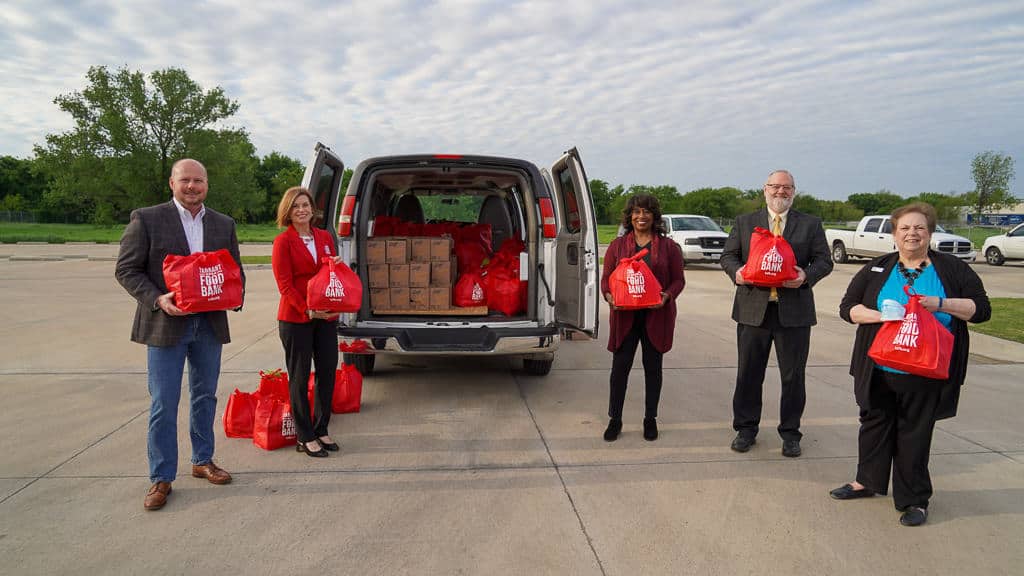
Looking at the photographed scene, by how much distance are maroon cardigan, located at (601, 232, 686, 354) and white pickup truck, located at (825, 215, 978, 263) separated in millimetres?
16634

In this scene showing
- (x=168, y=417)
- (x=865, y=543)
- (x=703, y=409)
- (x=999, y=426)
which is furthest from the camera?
(x=703, y=409)

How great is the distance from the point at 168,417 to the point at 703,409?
3894 mm

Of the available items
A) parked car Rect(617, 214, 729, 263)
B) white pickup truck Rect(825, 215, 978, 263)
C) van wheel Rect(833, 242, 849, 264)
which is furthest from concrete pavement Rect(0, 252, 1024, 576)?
van wheel Rect(833, 242, 849, 264)

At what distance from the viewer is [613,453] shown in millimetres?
4176

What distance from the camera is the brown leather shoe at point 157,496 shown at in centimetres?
327

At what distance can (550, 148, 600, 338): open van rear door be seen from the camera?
199 inches

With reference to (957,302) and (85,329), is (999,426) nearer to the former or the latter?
(957,302)

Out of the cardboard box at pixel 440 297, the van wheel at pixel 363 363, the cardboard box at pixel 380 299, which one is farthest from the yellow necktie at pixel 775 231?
the van wheel at pixel 363 363

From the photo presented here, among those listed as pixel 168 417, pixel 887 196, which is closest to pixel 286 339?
pixel 168 417

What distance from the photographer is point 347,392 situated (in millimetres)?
4973

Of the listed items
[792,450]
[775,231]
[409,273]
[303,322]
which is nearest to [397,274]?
[409,273]

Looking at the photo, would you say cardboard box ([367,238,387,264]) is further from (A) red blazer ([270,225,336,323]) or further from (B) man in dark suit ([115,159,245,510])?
(B) man in dark suit ([115,159,245,510])

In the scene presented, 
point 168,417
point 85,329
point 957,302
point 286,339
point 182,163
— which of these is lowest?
point 85,329

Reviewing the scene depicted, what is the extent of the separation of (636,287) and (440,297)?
2.09 meters
